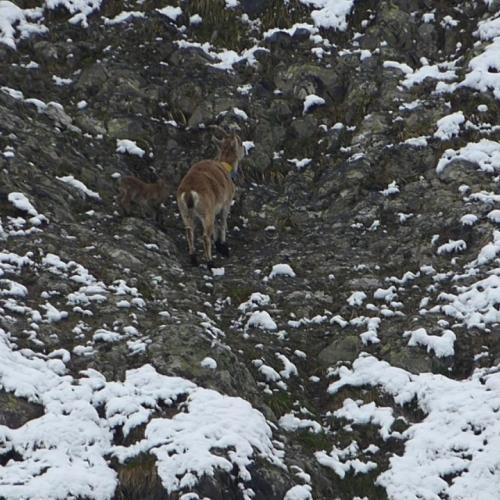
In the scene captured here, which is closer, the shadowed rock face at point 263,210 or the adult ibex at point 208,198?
the shadowed rock face at point 263,210

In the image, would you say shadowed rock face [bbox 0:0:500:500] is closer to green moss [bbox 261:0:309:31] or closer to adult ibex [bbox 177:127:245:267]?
green moss [bbox 261:0:309:31]

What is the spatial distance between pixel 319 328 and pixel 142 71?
27.2 ft

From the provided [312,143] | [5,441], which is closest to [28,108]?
Result: [312,143]

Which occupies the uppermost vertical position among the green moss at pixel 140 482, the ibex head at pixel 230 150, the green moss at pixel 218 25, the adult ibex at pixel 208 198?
the green moss at pixel 218 25

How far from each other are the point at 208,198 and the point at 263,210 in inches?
85.8

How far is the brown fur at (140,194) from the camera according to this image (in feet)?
47.3

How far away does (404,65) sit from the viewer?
1783 centimetres

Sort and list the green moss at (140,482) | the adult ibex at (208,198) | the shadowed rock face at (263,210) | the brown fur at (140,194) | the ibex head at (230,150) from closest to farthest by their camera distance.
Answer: the green moss at (140,482)
the shadowed rock face at (263,210)
the adult ibex at (208,198)
the brown fur at (140,194)
the ibex head at (230,150)

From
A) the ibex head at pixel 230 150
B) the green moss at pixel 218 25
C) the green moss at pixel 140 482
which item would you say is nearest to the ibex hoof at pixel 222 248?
the ibex head at pixel 230 150

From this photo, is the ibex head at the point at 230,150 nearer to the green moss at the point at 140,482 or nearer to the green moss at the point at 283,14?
the green moss at the point at 283,14

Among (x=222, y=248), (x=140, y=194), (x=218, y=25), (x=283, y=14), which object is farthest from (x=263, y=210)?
(x=283, y=14)

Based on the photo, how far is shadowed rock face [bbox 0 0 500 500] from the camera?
33.9 ft

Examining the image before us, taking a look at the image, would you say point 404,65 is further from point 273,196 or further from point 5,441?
point 5,441

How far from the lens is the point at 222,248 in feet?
47.6
